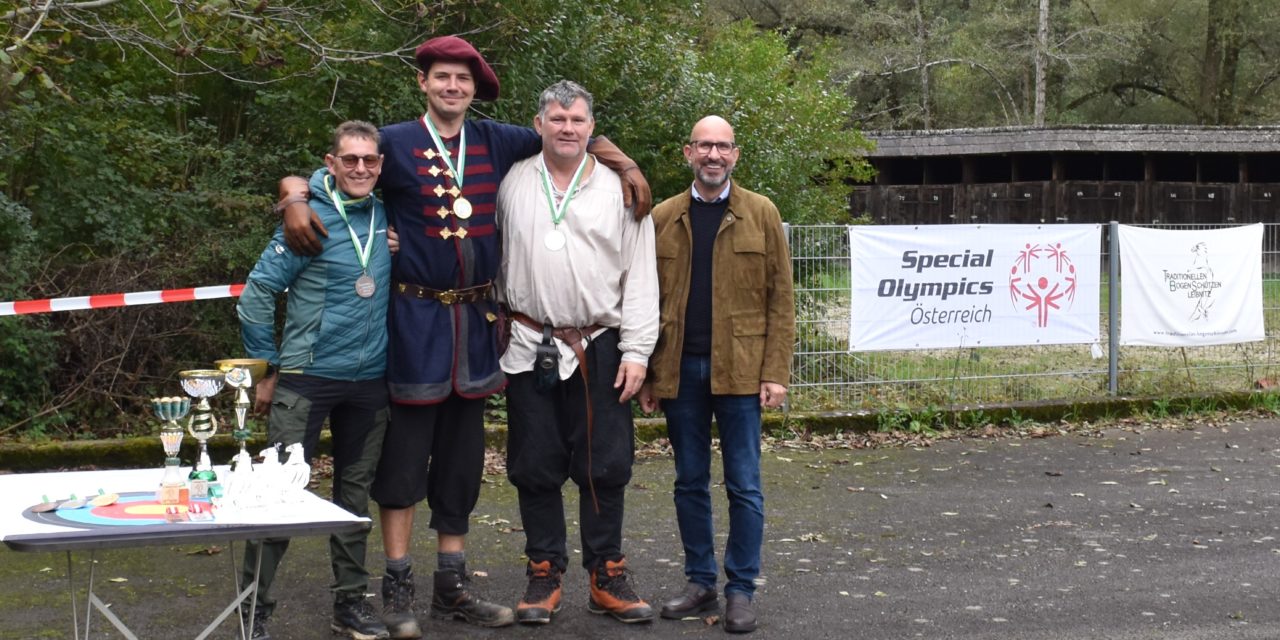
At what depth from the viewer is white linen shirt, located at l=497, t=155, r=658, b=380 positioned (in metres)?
5.62

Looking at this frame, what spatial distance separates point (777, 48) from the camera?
50.5ft

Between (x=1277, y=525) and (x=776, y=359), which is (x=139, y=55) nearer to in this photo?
(x=776, y=359)

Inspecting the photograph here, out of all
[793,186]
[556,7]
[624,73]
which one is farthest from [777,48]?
[556,7]

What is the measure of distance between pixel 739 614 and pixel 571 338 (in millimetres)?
1309

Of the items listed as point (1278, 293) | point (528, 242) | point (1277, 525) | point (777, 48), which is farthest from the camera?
point (777, 48)

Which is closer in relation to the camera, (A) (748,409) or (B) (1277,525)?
(A) (748,409)

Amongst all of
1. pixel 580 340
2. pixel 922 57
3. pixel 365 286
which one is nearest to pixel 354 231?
pixel 365 286

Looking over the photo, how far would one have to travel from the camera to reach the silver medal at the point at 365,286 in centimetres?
540

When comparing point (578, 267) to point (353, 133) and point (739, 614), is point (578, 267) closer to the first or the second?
point (353, 133)

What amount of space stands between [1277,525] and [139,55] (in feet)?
27.6

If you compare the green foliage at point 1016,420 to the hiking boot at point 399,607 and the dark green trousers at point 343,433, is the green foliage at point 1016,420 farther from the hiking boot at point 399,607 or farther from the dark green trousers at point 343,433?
the dark green trousers at point 343,433

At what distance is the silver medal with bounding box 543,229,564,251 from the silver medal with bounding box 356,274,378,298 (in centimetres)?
70

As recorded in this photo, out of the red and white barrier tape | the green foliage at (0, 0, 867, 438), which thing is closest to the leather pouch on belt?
the green foliage at (0, 0, 867, 438)

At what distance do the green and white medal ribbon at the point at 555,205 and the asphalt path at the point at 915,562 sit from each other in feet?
5.14
